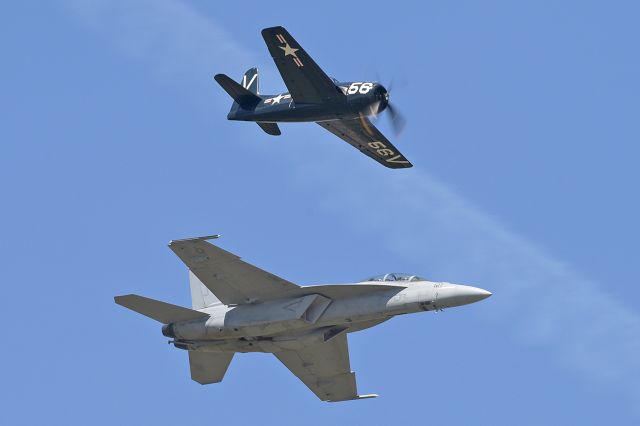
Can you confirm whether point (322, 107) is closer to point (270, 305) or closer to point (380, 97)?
point (380, 97)

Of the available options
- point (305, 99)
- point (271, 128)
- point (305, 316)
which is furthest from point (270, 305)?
point (271, 128)

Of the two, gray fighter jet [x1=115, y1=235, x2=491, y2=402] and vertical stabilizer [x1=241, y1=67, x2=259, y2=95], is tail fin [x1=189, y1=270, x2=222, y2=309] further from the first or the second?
vertical stabilizer [x1=241, y1=67, x2=259, y2=95]

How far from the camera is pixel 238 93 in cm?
5759

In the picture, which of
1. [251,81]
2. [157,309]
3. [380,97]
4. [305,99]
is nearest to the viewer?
[157,309]

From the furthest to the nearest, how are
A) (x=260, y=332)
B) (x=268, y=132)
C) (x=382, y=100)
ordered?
(x=268, y=132), (x=382, y=100), (x=260, y=332)

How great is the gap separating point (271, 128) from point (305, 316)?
1598 cm

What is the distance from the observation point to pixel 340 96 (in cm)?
5375

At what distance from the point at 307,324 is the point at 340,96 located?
12856mm

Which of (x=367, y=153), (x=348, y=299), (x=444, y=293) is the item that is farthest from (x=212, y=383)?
(x=367, y=153)

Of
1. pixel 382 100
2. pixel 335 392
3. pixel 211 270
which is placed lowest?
pixel 335 392

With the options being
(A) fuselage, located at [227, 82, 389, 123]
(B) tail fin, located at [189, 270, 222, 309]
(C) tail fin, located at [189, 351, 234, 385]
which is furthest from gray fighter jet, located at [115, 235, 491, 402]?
(A) fuselage, located at [227, 82, 389, 123]

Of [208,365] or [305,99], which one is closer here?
[208,365]

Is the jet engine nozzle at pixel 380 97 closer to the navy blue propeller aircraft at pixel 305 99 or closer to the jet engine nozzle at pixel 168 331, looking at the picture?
the navy blue propeller aircraft at pixel 305 99

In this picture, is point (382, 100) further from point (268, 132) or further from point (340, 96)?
point (268, 132)
